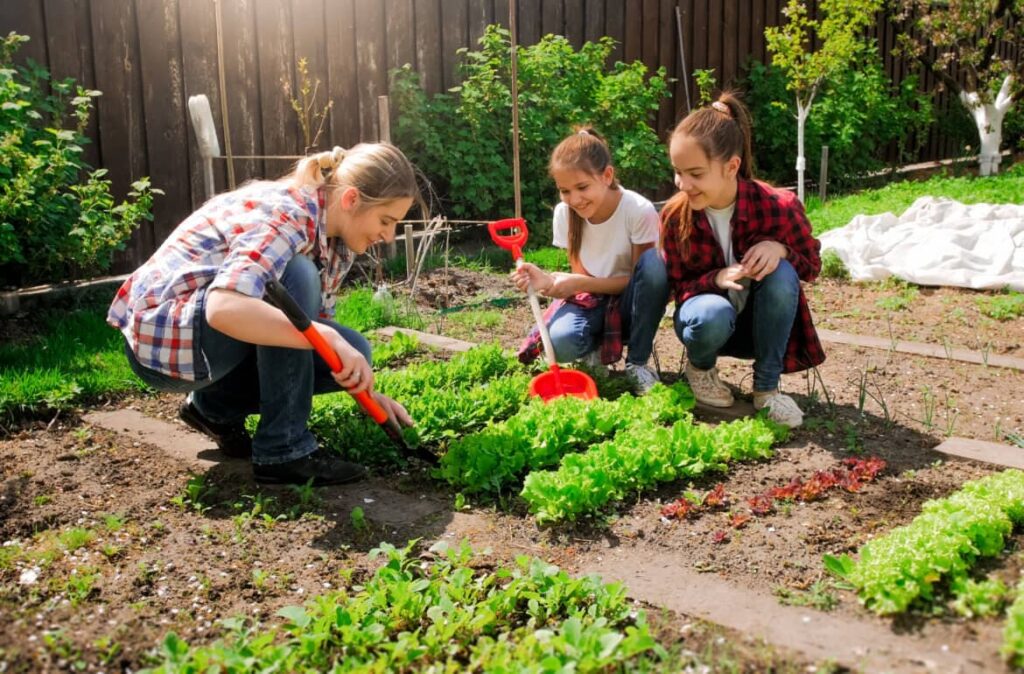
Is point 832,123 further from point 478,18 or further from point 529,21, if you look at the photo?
point 478,18

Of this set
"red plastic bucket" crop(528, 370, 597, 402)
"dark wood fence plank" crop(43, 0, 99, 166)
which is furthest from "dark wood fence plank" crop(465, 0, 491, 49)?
"red plastic bucket" crop(528, 370, 597, 402)

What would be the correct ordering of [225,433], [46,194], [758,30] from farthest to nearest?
[758,30]
[46,194]
[225,433]

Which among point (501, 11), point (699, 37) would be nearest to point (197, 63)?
point (501, 11)

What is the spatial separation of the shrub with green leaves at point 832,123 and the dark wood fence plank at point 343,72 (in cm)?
458

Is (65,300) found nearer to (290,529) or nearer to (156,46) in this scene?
(156,46)

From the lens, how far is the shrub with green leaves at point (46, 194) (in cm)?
466

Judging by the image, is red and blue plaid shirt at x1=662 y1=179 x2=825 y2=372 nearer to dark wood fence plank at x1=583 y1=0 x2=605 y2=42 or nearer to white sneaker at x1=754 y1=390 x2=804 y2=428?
white sneaker at x1=754 y1=390 x2=804 y2=428

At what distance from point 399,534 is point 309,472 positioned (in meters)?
0.45

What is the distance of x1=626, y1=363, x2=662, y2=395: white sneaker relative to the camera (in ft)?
12.6

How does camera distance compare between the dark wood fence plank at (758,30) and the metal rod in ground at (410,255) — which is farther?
the dark wood fence plank at (758,30)

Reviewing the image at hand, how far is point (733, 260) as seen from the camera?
3693 mm

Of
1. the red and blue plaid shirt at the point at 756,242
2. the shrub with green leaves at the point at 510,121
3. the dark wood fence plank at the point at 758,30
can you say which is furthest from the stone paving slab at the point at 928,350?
the dark wood fence plank at the point at 758,30

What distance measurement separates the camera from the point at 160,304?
2.89m

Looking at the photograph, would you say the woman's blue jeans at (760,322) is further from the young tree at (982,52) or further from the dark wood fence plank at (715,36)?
the young tree at (982,52)
